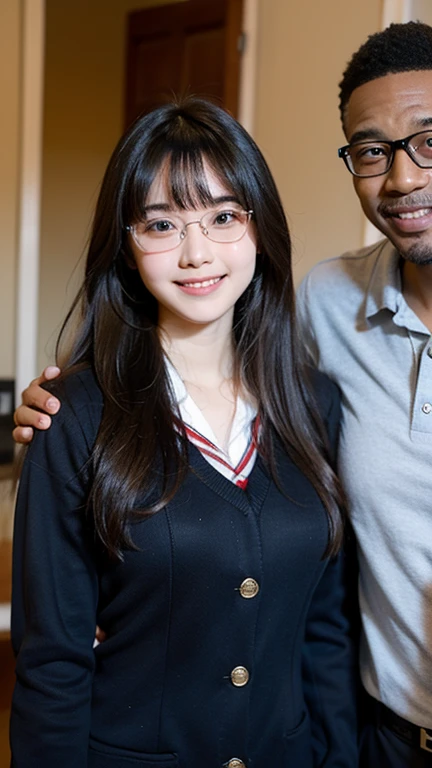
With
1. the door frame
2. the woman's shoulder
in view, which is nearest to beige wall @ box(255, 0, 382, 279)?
the door frame

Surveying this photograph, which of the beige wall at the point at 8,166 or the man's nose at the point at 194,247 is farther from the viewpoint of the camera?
the beige wall at the point at 8,166

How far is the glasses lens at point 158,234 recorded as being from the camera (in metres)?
1.34

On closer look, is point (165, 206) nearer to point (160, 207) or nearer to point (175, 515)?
point (160, 207)

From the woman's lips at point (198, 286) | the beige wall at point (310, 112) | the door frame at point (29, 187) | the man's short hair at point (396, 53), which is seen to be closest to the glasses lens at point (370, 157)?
the man's short hair at point (396, 53)

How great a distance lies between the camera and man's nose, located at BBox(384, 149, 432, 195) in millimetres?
1391

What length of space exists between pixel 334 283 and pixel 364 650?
0.69 meters

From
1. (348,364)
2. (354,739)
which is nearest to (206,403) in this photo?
(348,364)

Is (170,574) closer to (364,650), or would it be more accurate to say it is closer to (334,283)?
(364,650)

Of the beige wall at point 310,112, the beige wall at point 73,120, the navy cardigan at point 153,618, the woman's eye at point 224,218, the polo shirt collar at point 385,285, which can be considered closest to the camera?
the navy cardigan at point 153,618

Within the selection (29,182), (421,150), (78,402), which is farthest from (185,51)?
(78,402)

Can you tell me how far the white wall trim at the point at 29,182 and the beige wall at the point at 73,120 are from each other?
1469 mm

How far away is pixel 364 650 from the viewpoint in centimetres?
149

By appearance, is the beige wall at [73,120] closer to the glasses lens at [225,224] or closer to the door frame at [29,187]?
the door frame at [29,187]

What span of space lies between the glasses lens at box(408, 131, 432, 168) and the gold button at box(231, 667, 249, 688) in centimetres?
86
